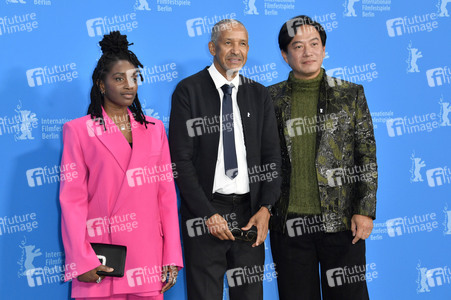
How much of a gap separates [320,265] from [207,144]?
3.02 feet

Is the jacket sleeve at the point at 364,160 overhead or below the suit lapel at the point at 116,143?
below

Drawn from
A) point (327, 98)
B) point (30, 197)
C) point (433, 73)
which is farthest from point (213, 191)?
point (433, 73)

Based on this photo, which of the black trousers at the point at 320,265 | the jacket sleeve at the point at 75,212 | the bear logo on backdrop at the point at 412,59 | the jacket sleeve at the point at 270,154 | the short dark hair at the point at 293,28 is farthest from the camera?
the bear logo on backdrop at the point at 412,59

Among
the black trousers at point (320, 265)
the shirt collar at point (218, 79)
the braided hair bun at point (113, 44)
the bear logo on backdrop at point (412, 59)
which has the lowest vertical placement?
the black trousers at point (320, 265)

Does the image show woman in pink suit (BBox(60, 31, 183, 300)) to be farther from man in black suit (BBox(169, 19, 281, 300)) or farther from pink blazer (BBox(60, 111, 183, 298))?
man in black suit (BBox(169, 19, 281, 300))

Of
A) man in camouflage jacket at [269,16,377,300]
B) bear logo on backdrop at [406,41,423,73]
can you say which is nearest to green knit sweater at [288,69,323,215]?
man in camouflage jacket at [269,16,377,300]

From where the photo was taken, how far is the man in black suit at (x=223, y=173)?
2229 millimetres

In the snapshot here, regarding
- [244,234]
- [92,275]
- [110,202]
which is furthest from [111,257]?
[244,234]

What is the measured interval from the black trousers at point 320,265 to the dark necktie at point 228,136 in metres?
0.51

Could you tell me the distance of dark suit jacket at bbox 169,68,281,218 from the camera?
2.22 m

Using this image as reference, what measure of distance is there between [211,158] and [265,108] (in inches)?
16.9

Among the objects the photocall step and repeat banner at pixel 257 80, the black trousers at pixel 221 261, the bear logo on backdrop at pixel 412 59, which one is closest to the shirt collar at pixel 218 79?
the photocall step and repeat banner at pixel 257 80

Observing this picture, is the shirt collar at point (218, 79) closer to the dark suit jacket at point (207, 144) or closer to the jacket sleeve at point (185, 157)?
the dark suit jacket at point (207, 144)

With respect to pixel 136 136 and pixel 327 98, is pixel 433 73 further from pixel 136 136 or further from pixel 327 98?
pixel 136 136
